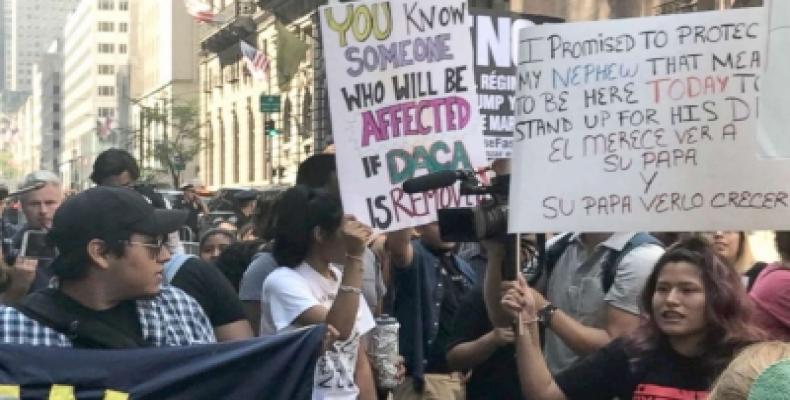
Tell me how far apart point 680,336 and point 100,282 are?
69.2 inches

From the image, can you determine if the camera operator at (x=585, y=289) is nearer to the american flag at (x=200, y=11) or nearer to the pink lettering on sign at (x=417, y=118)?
the pink lettering on sign at (x=417, y=118)

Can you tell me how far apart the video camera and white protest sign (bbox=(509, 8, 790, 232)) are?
22 cm

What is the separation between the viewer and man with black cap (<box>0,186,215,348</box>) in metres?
3.88

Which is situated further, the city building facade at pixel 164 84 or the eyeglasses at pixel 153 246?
the city building facade at pixel 164 84

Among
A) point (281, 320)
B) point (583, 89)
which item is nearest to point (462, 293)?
point (281, 320)

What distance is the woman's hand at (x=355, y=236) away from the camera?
16.6 feet

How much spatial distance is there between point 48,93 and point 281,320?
201 m

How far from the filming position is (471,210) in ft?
16.2

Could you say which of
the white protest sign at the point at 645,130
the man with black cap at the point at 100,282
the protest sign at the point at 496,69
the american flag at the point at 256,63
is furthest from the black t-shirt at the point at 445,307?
the american flag at the point at 256,63

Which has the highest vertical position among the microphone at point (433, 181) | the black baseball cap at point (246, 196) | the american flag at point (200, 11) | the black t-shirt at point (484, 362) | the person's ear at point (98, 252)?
the american flag at point (200, 11)

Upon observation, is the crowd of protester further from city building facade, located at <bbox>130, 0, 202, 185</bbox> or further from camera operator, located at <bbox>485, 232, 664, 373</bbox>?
city building facade, located at <bbox>130, 0, 202, 185</bbox>

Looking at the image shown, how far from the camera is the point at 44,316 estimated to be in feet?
12.7

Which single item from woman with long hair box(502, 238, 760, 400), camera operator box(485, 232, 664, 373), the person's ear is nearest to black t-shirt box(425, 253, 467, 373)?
camera operator box(485, 232, 664, 373)

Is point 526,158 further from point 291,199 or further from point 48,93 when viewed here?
point 48,93
